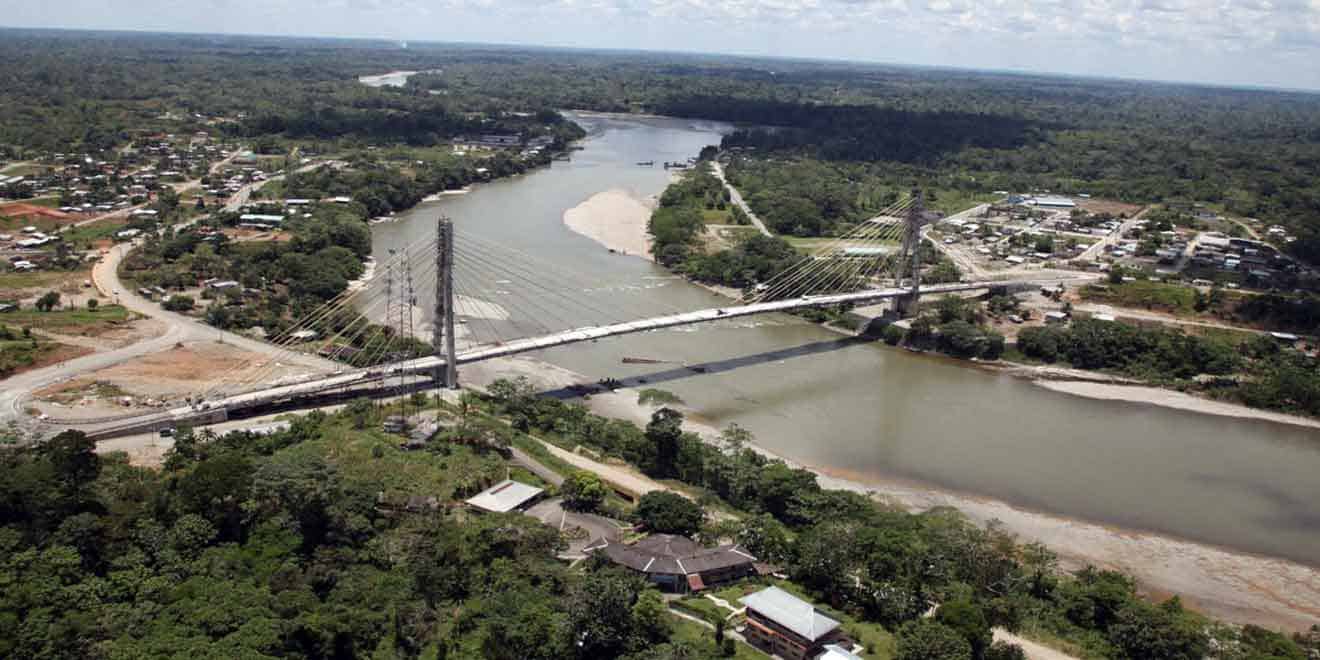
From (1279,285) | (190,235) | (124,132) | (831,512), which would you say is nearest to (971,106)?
(1279,285)

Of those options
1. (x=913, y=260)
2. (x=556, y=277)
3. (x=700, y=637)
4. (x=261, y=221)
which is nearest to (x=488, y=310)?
(x=556, y=277)

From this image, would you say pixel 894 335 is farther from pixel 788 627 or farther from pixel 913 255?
pixel 788 627

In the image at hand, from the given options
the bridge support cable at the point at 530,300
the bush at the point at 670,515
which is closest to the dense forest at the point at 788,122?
the bridge support cable at the point at 530,300

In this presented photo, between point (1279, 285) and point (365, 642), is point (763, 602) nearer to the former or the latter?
point (365, 642)

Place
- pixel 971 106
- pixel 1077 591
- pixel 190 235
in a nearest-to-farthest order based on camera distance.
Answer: pixel 1077 591
pixel 190 235
pixel 971 106

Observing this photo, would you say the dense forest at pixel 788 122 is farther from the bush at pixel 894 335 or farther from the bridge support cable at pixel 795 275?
the bush at pixel 894 335

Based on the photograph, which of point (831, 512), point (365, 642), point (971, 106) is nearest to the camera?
point (365, 642)
